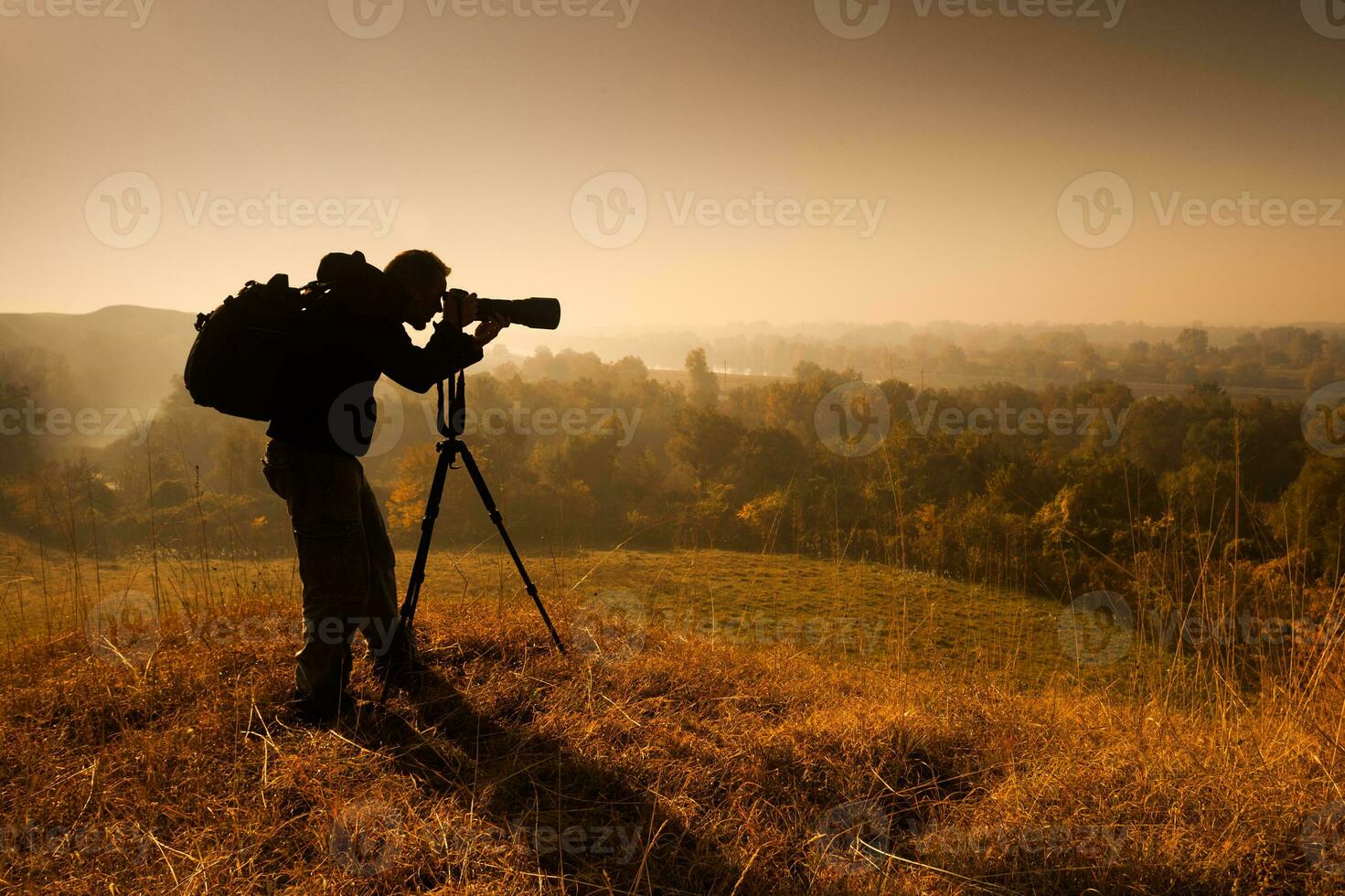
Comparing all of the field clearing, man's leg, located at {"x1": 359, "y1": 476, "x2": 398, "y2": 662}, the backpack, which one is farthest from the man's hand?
the field clearing

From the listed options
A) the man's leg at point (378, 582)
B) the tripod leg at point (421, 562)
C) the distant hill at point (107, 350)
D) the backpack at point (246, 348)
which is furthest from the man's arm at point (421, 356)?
the distant hill at point (107, 350)

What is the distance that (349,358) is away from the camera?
272 centimetres

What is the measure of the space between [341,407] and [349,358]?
0.77 ft

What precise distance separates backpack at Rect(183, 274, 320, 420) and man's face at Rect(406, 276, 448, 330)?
0.45 metres

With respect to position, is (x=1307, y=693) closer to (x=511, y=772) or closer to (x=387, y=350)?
(x=511, y=772)

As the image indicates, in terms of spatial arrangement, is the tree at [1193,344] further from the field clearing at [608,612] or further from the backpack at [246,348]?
the backpack at [246,348]

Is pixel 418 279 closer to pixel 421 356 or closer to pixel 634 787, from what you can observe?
pixel 421 356

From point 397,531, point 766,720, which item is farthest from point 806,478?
point 766,720

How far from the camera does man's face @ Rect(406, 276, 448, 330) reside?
287 centimetres

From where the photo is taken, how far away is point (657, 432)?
1433 inches

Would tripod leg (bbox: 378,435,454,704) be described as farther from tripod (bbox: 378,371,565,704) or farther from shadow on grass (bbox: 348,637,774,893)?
shadow on grass (bbox: 348,637,774,893)

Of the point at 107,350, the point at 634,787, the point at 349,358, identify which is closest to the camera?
the point at 634,787

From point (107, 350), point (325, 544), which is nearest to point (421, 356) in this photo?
point (325, 544)

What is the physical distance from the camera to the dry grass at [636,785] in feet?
6.82
